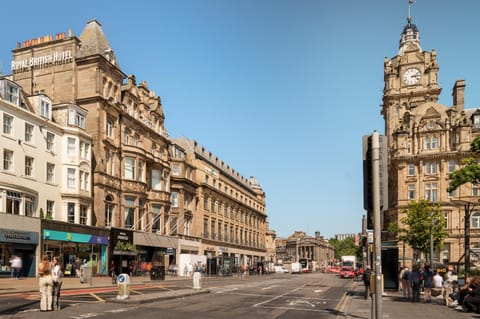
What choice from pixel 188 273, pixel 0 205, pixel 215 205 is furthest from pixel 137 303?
pixel 215 205

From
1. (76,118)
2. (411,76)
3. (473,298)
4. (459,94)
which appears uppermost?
(411,76)

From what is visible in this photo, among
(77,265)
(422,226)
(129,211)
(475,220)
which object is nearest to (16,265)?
(77,265)

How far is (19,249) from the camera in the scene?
113ft

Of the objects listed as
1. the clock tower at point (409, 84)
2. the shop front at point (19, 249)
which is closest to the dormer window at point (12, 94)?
the shop front at point (19, 249)

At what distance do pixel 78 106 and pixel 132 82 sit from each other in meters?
10.2

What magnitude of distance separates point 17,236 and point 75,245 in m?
7.41

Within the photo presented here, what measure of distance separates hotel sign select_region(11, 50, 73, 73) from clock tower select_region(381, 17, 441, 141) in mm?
64360

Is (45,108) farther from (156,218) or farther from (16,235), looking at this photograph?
(156,218)

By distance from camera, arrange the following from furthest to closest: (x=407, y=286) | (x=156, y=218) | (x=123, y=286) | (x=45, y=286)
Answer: (x=156, y=218) < (x=407, y=286) < (x=123, y=286) < (x=45, y=286)

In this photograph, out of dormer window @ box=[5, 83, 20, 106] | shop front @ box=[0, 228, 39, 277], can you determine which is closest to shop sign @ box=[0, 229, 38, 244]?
shop front @ box=[0, 228, 39, 277]

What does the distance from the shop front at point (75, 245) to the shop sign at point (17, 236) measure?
4.07 ft

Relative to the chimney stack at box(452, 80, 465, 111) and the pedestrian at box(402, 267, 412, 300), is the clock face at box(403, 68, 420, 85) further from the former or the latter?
the pedestrian at box(402, 267, 412, 300)

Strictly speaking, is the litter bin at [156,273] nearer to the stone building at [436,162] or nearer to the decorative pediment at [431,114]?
the stone building at [436,162]

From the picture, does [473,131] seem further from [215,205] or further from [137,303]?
[137,303]
